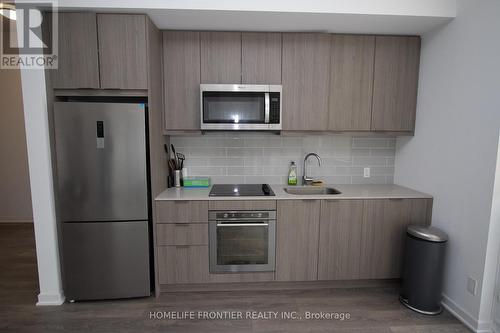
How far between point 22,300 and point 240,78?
276 centimetres

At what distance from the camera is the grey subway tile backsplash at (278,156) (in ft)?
9.09

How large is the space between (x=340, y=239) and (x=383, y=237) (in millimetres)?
400

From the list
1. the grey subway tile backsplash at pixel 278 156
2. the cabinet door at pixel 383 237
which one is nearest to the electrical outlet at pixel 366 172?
the grey subway tile backsplash at pixel 278 156

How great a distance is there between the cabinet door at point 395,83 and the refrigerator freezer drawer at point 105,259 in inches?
97.3

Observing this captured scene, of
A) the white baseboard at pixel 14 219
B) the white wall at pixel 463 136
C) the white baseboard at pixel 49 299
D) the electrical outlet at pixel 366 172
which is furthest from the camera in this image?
the white baseboard at pixel 14 219

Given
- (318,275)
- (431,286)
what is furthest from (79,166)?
(431,286)

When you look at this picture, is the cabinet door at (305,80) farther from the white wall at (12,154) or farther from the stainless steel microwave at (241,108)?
the white wall at (12,154)

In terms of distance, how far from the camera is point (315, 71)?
2432mm

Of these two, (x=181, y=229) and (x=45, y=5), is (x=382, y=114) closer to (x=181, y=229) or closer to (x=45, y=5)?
(x=181, y=229)

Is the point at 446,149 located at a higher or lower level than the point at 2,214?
higher

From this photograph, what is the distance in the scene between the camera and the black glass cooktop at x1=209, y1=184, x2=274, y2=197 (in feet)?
7.79

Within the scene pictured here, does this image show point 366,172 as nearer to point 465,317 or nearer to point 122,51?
point 465,317

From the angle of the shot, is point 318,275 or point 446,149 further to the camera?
point 318,275

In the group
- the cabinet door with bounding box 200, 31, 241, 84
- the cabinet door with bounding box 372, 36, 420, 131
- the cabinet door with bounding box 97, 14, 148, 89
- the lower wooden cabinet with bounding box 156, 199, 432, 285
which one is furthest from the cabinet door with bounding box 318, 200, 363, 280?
the cabinet door with bounding box 97, 14, 148, 89
